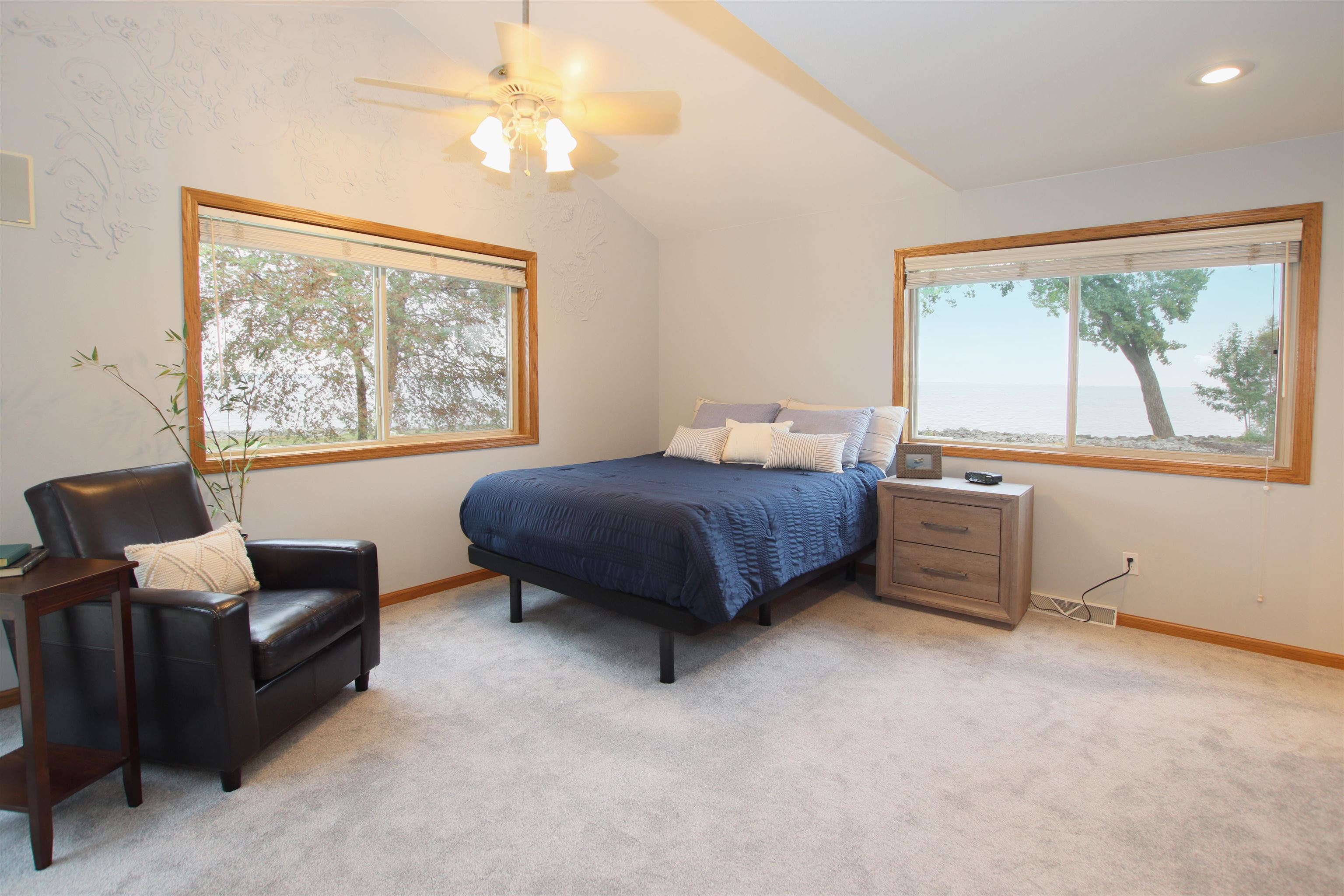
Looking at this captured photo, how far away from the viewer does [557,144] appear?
251 centimetres

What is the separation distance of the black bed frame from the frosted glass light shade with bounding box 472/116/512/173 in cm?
171

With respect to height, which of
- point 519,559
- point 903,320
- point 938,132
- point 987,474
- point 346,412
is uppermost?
point 938,132

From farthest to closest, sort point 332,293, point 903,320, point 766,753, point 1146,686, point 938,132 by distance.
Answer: point 903,320 < point 332,293 < point 938,132 < point 1146,686 < point 766,753

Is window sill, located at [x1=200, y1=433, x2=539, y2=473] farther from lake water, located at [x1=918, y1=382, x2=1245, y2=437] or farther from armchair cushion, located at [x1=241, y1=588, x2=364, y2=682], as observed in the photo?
lake water, located at [x1=918, y1=382, x2=1245, y2=437]

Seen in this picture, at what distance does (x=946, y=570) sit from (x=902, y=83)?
2.23 m

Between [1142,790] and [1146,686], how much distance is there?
2.75 feet

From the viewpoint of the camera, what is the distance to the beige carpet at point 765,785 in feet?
5.37

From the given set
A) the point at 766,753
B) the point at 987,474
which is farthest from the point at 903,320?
the point at 766,753

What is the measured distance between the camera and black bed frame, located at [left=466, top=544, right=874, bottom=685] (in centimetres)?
258

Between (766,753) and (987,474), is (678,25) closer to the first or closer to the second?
(987,474)

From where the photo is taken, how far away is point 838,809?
73.7 inches

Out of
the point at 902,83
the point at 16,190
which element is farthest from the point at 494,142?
the point at 16,190

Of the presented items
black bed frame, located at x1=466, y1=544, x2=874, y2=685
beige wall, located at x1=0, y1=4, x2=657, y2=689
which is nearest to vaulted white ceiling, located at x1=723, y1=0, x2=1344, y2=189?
black bed frame, located at x1=466, y1=544, x2=874, y2=685

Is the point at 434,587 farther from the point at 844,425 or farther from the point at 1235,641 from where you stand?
the point at 1235,641
